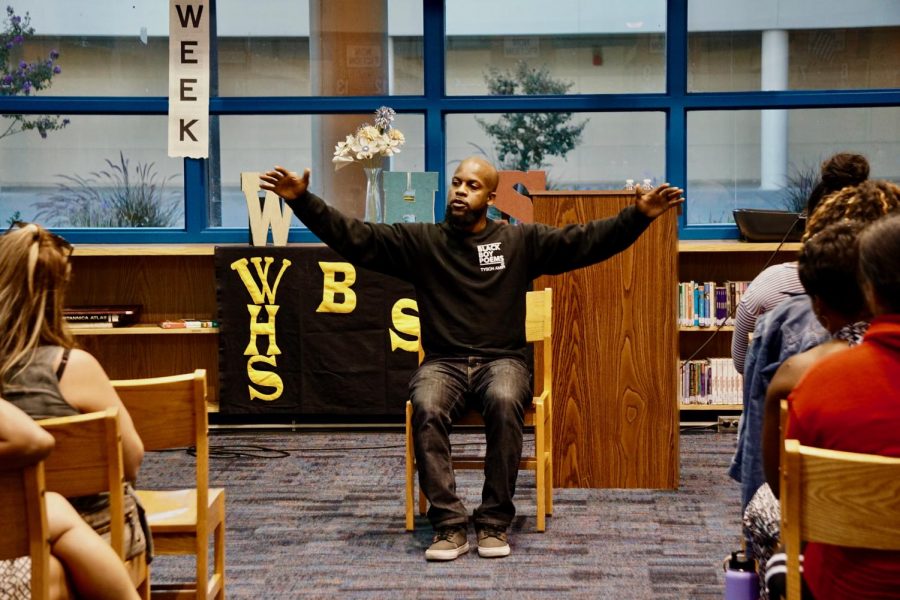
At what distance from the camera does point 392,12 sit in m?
6.25

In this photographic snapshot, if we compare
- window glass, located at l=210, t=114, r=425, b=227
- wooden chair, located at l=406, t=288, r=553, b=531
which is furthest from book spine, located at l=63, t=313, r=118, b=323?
wooden chair, located at l=406, t=288, r=553, b=531

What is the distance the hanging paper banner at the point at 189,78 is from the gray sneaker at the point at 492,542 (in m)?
3.03

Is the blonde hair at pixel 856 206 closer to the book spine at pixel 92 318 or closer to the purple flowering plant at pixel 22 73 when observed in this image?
the book spine at pixel 92 318

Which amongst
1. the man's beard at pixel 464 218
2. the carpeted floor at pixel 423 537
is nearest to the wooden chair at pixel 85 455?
the carpeted floor at pixel 423 537

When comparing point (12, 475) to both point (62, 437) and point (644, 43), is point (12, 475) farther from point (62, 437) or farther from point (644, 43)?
point (644, 43)

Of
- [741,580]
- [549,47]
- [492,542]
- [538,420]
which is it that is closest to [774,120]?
[549,47]

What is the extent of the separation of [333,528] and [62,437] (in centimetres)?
213

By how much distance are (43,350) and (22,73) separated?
4.47 m

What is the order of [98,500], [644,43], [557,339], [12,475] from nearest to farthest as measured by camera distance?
[12,475] < [98,500] < [557,339] < [644,43]

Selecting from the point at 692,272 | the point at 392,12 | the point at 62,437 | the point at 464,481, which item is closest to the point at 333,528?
the point at 464,481

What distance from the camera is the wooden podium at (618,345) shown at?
178 inches

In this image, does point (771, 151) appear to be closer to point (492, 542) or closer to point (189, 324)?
point (189, 324)

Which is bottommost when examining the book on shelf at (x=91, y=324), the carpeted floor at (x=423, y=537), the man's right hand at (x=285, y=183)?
the carpeted floor at (x=423, y=537)

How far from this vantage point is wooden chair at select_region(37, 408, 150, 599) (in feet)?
7.00
